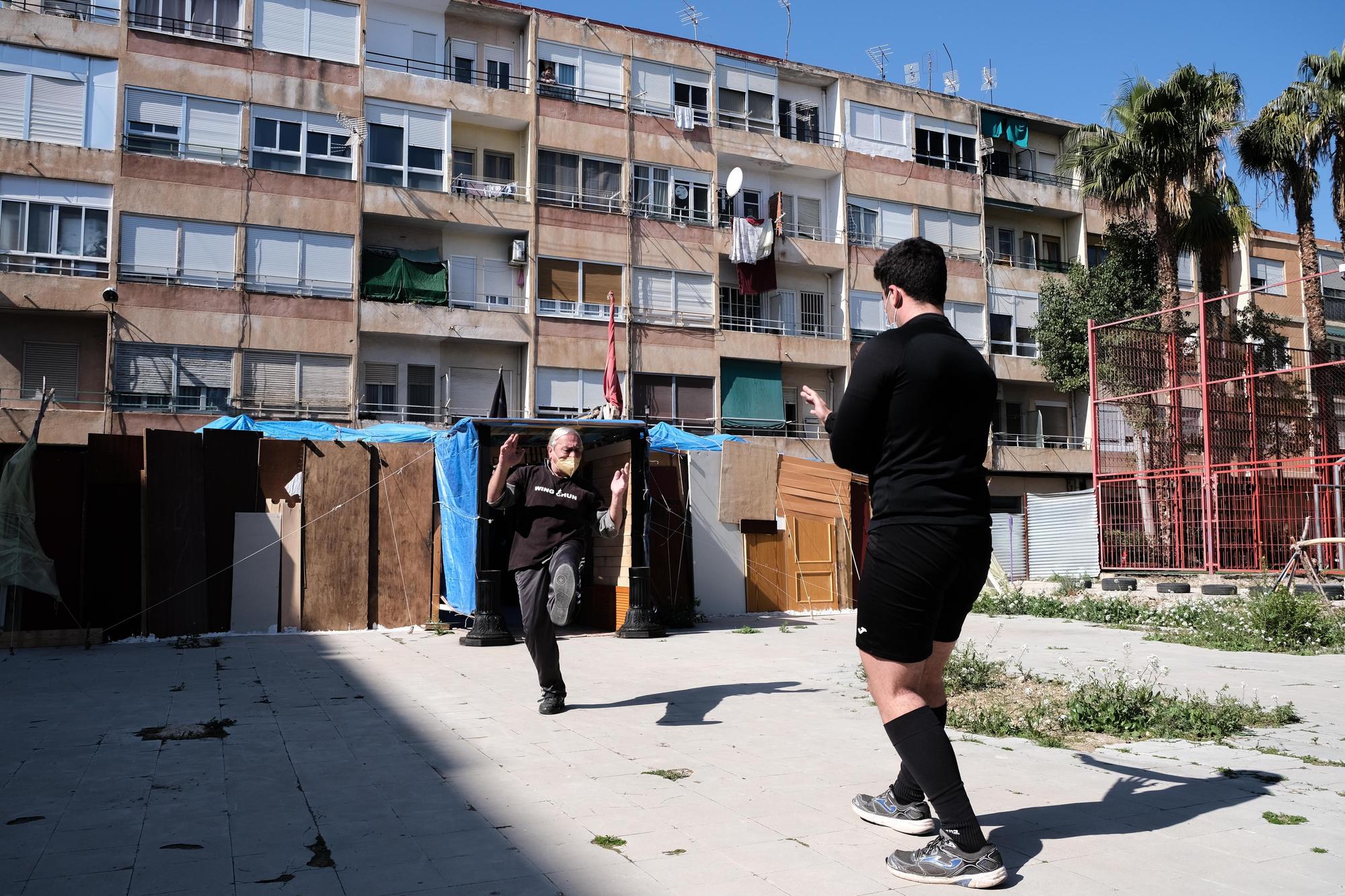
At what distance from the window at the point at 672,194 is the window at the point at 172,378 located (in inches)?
502

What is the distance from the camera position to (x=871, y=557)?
12.1ft

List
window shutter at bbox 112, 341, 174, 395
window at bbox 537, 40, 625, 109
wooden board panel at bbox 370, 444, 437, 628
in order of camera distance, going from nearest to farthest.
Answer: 1. wooden board panel at bbox 370, 444, 437, 628
2. window shutter at bbox 112, 341, 174, 395
3. window at bbox 537, 40, 625, 109

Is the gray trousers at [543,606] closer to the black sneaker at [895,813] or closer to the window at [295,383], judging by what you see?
the black sneaker at [895,813]

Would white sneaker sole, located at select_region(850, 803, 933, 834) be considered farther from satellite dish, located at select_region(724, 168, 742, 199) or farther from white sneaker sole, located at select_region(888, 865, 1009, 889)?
satellite dish, located at select_region(724, 168, 742, 199)

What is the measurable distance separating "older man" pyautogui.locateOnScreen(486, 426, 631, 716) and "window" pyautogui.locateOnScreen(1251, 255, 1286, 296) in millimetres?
43458

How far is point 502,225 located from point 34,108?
11.5 metres

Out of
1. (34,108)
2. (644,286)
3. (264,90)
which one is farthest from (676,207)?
(34,108)

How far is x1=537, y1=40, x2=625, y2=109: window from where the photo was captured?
3017 centimetres

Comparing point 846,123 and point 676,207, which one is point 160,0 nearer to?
point 676,207

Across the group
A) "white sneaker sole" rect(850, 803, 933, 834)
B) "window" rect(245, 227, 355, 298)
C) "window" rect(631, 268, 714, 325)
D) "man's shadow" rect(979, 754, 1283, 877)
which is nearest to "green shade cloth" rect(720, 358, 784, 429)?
"window" rect(631, 268, 714, 325)

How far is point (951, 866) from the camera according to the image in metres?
3.47

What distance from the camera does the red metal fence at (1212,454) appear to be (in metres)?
17.9

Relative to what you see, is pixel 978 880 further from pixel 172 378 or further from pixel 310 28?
pixel 310 28

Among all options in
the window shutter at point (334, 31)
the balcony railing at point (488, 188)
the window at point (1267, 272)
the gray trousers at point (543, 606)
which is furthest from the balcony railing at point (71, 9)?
the window at point (1267, 272)
